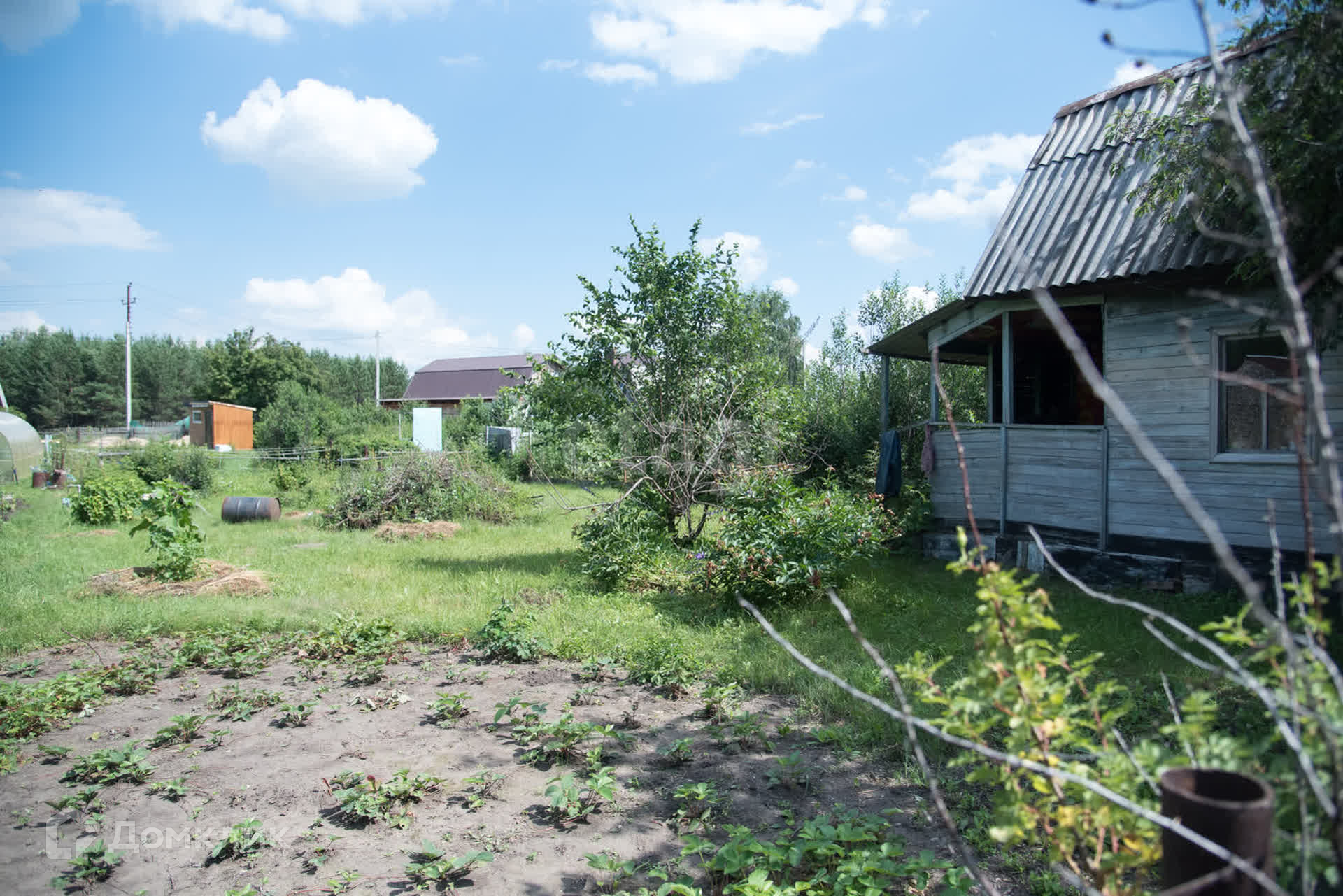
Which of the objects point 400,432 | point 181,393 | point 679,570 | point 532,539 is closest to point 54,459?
point 400,432

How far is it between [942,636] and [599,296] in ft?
21.1

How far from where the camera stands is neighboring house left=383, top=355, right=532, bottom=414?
49531mm

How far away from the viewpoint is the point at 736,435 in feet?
32.6

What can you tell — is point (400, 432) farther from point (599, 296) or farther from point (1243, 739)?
point (1243, 739)

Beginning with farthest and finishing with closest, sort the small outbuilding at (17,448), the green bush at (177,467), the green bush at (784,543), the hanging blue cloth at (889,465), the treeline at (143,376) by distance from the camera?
the treeline at (143,376)
the small outbuilding at (17,448)
the green bush at (177,467)
the hanging blue cloth at (889,465)
the green bush at (784,543)

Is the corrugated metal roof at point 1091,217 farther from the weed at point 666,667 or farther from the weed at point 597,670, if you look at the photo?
the weed at point 597,670

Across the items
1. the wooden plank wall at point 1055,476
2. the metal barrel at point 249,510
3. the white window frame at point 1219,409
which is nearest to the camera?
the white window frame at point 1219,409

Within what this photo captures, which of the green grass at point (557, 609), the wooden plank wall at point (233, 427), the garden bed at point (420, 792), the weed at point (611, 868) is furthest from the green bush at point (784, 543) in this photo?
the wooden plank wall at point (233, 427)

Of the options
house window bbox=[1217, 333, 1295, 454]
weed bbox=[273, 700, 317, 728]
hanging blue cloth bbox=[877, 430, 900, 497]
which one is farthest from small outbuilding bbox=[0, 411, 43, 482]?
house window bbox=[1217, 333, 1295, 454]

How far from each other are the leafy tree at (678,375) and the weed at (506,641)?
3441 millimetres

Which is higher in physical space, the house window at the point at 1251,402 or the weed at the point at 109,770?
the house window at the point at 1251,402

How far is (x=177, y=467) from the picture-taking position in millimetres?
20234

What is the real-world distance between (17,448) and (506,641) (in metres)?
24.6

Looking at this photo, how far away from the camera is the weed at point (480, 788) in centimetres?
381
